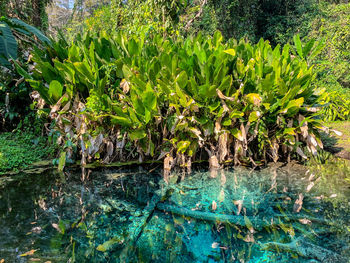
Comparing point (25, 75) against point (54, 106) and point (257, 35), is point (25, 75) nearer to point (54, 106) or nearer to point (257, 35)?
point (54, 106)

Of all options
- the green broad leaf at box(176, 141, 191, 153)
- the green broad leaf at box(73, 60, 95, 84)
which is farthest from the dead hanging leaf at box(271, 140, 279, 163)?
the green broad leaf at box(73, 60, 95, 84)

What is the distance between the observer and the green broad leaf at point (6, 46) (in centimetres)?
310

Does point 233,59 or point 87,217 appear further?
point 233,59

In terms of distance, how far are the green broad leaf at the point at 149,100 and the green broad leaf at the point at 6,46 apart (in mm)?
1746

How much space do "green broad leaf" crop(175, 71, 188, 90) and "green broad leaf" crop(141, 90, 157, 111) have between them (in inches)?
9.8

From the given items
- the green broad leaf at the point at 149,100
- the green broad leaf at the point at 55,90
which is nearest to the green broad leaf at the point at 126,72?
the green broad leaf at the point at 149,100

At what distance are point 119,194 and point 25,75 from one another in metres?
1.67

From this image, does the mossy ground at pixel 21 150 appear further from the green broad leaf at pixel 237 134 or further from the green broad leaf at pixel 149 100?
the green broad leaf at pixel 237 134

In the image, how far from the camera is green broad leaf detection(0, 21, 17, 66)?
310 cm

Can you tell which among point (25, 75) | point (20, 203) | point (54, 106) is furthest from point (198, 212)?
point (25, 75)

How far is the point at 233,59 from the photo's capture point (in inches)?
103

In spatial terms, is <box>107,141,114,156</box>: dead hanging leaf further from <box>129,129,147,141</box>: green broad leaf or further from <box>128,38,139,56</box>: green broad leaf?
<box>128,38,139,56</box>: green broad leaf

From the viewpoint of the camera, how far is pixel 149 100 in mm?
2373

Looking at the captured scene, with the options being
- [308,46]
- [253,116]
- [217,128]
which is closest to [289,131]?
[253,116]
